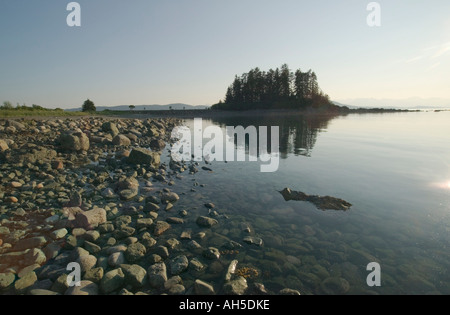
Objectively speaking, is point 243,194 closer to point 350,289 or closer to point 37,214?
point 350,289

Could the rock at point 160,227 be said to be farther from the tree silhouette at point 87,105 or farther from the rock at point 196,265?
the tree silhouette at point 87,105

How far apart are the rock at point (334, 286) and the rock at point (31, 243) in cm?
661

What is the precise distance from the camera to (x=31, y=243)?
208 inches

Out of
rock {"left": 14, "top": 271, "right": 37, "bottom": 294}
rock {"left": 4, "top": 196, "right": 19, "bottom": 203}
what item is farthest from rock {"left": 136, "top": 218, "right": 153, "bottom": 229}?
rock {"left": 4, "top": 196, "right": 19, "bottom": 203}

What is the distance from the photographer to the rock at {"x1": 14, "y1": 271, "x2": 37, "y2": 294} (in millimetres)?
4008

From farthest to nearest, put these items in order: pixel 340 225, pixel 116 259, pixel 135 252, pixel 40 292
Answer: pixel 340 225, pixel 135 252, pixel 116 259, pixel 40 292

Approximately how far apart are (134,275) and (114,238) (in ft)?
5.71

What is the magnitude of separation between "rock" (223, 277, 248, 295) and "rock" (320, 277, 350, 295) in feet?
5.31

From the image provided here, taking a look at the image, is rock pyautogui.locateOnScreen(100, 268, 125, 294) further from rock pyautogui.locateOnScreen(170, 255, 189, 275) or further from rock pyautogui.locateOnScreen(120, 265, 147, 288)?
rock pyautogui.locateOnScreen(170, 255, 189, 275)

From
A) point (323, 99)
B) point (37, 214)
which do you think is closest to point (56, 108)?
point (37, 214)

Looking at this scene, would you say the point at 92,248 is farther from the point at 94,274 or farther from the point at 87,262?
the point at 94,274

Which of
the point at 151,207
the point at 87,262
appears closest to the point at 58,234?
the point at 87,262

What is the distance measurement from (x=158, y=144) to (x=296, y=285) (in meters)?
17.6

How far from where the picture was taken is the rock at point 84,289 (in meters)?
3.92
